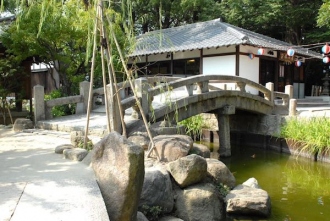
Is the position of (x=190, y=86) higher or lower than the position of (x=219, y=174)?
higher

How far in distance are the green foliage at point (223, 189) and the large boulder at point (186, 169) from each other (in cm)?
90

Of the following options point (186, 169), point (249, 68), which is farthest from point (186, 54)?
point (186, 169)

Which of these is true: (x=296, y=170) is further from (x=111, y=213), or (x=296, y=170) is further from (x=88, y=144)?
(x=111, y=213)

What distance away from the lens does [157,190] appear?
208 inches

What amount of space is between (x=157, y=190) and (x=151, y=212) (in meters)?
0.36

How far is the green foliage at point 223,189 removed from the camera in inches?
256

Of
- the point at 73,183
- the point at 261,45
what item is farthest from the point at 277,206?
the point at 261,45

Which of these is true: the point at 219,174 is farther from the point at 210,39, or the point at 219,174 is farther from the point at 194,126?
the point at 210,39

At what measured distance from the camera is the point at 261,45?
1633 cm

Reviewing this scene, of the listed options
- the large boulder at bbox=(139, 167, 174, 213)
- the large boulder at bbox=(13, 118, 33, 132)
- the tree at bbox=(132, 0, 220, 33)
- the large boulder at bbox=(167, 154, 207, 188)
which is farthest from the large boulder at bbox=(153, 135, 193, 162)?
the tree at bbox=(132, 0, 220, 33)

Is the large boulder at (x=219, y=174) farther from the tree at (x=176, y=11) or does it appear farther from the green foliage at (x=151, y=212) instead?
the tree at (x=176, y=11)

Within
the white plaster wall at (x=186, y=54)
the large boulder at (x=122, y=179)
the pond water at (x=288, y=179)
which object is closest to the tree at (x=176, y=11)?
the white plaster wall at (x=186, y=54)

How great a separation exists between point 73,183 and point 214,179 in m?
3.49

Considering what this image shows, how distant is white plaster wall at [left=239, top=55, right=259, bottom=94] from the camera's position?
54.4 feet
